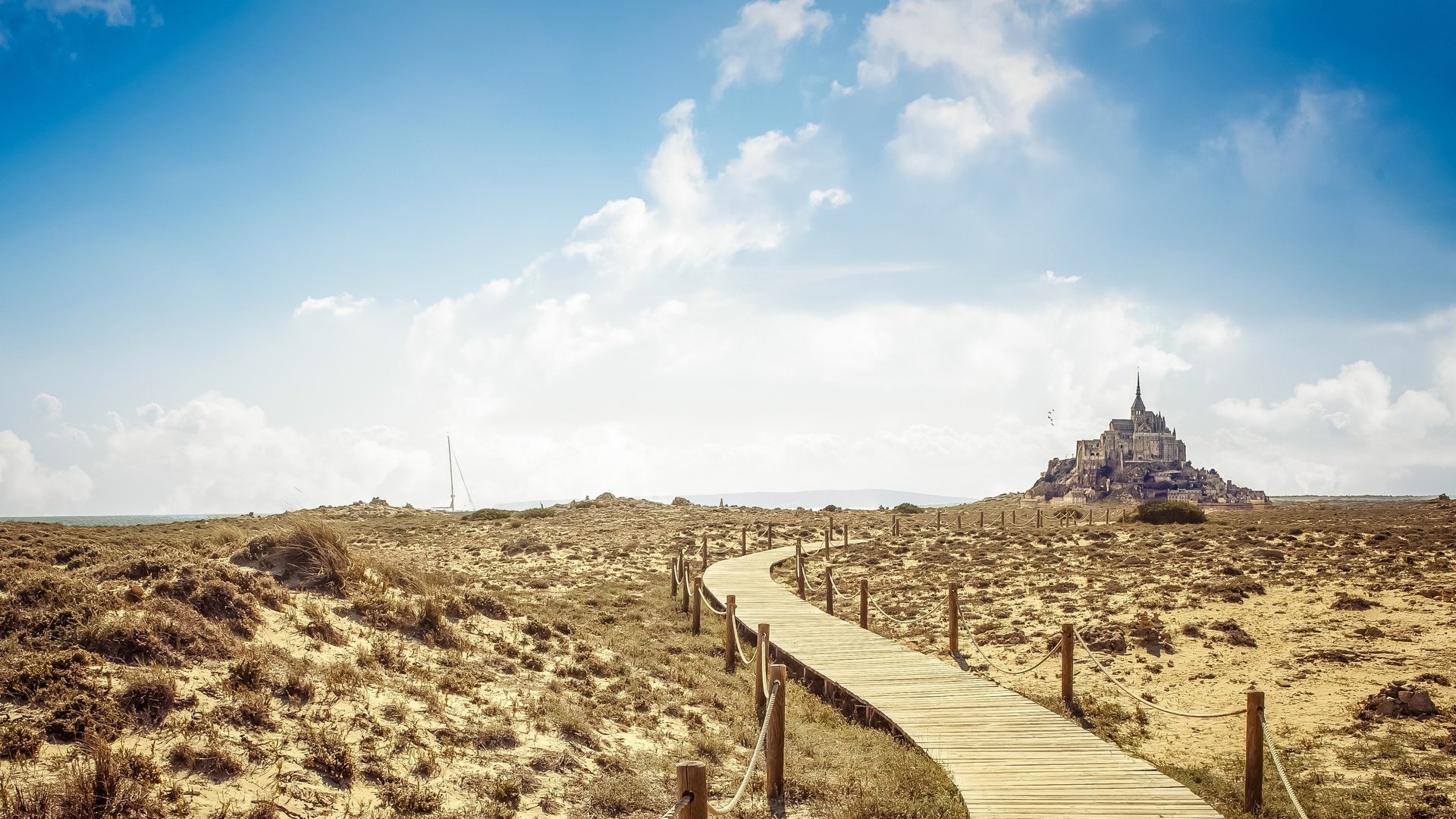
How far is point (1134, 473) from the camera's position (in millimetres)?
150125

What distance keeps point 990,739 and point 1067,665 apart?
3419 mm

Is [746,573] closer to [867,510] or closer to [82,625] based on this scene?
[82,625]

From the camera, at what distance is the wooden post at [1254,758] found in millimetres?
8672

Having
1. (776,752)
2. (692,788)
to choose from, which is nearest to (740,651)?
(776,752)

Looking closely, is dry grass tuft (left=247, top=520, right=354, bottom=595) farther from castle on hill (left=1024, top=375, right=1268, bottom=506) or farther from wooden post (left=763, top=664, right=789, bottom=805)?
castle on hill (left=1024, top=375, right=1268, bottom=506)

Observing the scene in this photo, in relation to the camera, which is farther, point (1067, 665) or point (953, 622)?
point (953, 622)

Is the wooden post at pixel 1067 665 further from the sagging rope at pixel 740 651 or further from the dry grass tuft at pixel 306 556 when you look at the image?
the dry grass tuft at pixel 306 556

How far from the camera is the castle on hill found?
13512 centimetres

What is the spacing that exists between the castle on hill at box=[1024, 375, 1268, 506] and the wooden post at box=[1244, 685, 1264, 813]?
113829mm

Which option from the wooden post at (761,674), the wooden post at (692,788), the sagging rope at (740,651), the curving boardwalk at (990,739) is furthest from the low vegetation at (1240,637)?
the wooden post at (692,788)

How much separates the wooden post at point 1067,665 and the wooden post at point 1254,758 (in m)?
4.21

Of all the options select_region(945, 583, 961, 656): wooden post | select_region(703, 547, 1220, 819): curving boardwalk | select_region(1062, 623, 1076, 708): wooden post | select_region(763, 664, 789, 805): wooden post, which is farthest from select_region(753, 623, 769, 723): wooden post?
select_region(945, 583, 961, 656): wooden post

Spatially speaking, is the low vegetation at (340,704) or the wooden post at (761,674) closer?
the low vegetation at (340,704)

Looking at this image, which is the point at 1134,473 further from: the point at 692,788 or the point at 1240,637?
the point at 692,788
